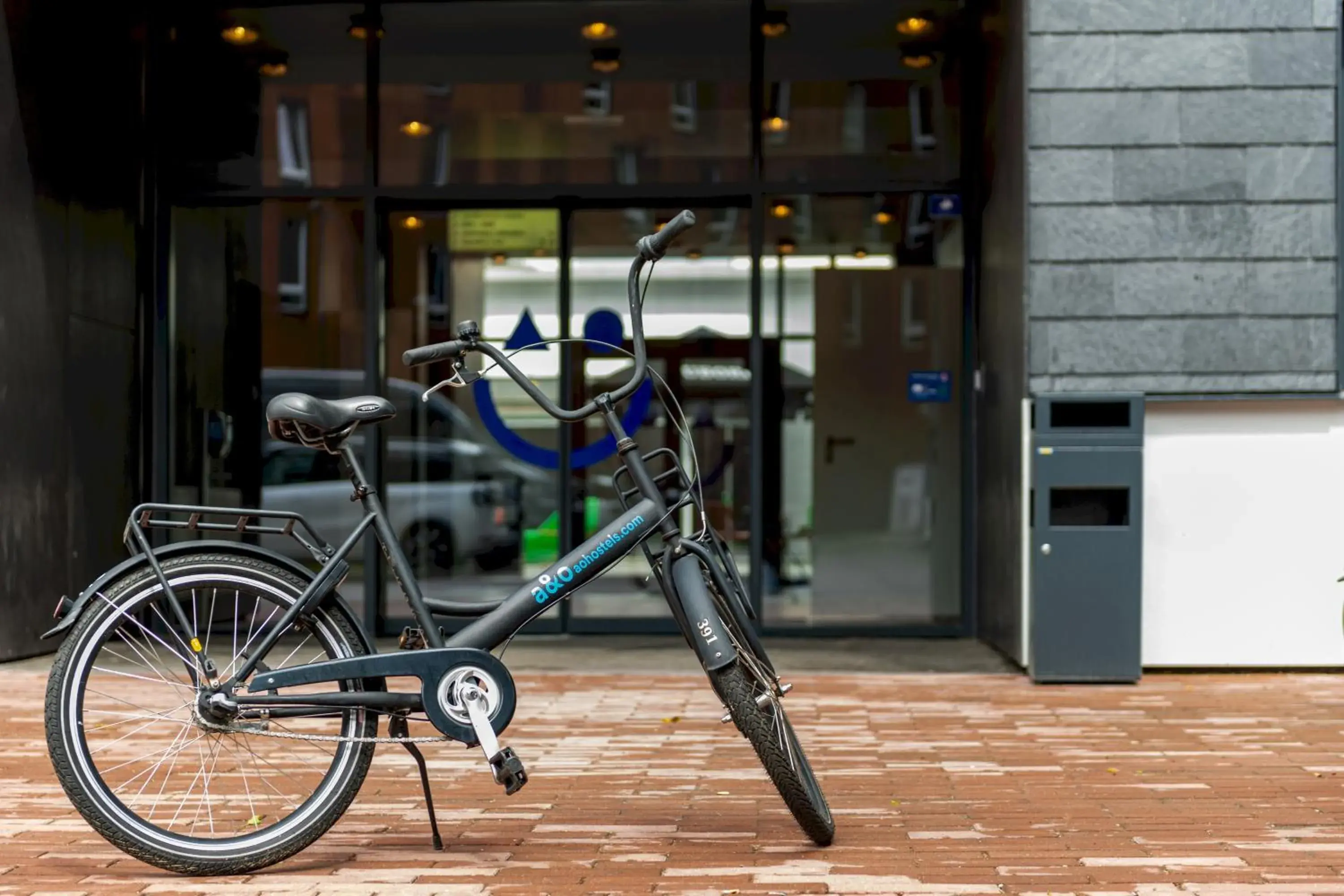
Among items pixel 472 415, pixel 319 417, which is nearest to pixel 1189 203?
pixel 472 415

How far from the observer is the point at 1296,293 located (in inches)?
278

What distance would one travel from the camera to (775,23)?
28.3 ft

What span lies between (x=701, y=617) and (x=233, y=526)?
1.19m

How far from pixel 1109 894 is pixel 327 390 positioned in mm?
6202

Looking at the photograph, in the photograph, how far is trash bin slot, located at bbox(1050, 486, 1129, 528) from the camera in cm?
713

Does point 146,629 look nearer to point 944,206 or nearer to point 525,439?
point 525,439

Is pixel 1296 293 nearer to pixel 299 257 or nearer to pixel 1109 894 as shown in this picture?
pixel 1109 894

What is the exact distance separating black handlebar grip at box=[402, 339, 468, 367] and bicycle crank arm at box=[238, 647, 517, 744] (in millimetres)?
698

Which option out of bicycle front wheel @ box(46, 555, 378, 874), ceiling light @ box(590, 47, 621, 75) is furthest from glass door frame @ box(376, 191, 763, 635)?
bicycle front wheel @ box(46, 555, 378, 874)

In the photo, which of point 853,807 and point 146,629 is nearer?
point 146,629

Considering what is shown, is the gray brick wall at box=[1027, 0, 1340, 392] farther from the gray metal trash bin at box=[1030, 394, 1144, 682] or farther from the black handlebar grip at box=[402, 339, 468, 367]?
the black handlebar grip at box=[402, 339, 468, 367]

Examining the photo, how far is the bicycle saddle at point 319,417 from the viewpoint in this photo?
12.1 ft

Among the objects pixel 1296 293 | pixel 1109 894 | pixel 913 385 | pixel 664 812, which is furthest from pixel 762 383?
pixel 1109 894

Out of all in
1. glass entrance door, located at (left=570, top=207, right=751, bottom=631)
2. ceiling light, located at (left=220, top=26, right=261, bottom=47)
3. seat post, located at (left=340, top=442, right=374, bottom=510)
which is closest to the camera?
seat post, located at (left=340, top=442, right=374, bottom=510)
